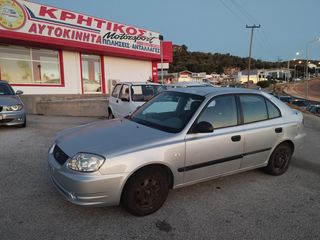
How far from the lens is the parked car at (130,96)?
8.02m

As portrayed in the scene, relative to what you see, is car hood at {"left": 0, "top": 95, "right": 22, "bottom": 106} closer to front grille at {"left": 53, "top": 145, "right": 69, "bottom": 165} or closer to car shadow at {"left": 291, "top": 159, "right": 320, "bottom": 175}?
front grille at {"left": 53, "top": 145, "right": 69, "bottom": 165}

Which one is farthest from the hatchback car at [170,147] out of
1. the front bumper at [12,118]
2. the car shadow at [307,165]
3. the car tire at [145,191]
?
the front bumper at [12,118]

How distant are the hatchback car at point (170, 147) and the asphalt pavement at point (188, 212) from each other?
0.27m

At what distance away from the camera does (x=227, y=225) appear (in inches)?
121

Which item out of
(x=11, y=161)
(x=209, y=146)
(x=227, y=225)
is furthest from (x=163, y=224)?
(x=11, y=161)

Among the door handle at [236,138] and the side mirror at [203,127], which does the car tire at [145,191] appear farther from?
the door handle at [236,138]

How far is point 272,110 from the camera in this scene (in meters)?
4.55

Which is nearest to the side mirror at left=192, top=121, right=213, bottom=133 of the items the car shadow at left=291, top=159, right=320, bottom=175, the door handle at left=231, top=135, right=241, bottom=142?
the door handle at left=231, top=135, right=241, bottom=142

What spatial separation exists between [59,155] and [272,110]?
3505mm

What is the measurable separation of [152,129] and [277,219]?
1.94 m

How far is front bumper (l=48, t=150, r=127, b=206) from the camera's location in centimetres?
290

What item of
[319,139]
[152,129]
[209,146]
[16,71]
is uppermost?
[16,71]

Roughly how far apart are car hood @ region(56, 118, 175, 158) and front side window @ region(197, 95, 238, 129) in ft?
2.28

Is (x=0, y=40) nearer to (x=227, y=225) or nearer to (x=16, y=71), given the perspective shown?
(x=16, y=71)
